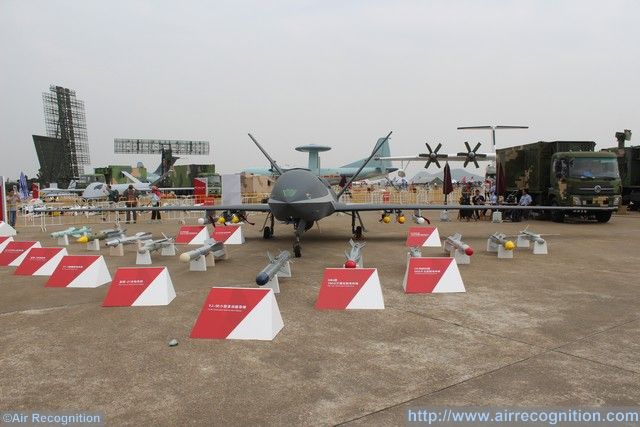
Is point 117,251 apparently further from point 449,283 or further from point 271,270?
point 449,283

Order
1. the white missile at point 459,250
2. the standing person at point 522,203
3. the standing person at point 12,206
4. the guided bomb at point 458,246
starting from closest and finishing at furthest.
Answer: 1. the guided bomb at point 458,246
2. the white missile at point 459,250
3. the standing person at point 12,206
4. the standing person at point 522,203

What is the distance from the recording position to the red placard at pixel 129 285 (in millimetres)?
7141

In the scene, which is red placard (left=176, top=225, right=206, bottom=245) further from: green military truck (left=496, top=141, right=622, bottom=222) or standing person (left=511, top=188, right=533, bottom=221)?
standing person (left=511, top=188, right=533, bottom=221)

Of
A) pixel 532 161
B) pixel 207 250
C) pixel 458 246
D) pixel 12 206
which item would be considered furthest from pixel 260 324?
pixel 532 161

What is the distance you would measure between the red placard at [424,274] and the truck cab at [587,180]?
577 inches

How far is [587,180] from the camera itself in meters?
19.2

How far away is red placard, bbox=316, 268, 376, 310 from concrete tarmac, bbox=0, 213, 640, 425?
0.83ft

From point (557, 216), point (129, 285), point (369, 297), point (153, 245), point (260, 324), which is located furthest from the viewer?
point (557, 216)

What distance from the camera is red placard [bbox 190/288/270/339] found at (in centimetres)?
560

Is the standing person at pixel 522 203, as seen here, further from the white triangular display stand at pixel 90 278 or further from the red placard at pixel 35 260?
the red placard at pixel 35 260

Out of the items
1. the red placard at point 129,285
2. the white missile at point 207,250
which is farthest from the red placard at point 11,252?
the red placard at point 129,285

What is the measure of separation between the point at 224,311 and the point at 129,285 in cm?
255

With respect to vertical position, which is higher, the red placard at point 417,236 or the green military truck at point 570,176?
the green military truck at point 570,176

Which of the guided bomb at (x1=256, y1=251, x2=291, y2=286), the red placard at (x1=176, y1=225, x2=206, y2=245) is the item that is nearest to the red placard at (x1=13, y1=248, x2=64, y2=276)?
the red placard at (x1=176, y1=225, x2=206, y2=245)
